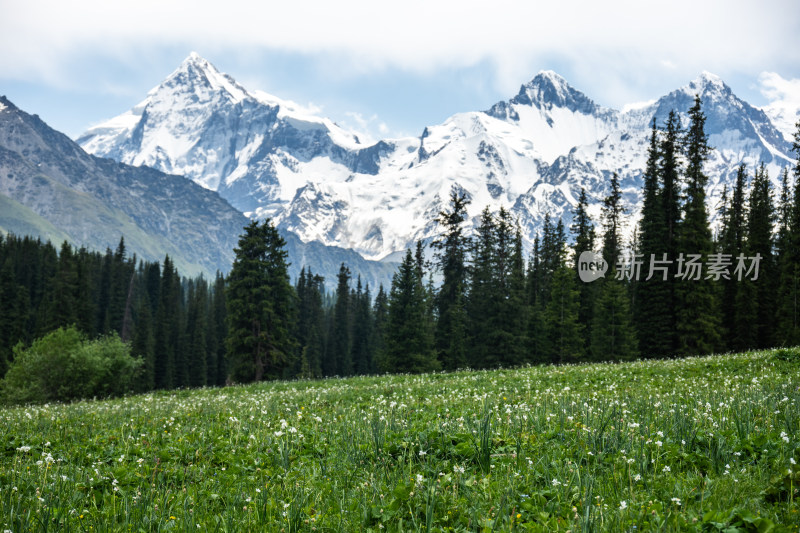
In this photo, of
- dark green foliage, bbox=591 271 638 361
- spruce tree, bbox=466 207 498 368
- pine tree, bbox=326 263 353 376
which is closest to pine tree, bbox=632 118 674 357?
dark green foliage, bbox=591 271 638 361

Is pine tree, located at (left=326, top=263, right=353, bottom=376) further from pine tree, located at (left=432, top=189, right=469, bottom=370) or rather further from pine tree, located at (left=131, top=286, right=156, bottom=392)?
pine tree, located at (left=432, top=189, right=469, bottom=370)

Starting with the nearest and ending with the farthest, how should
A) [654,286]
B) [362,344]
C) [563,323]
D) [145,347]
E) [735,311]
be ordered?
[654,286] → [735,311] → [563,323] → [145,347] → [362,344]

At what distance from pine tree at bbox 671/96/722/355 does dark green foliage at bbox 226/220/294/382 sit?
3675cm

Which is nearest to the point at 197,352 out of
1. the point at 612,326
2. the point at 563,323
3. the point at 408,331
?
the point at 408,331

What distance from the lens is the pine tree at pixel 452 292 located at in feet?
189

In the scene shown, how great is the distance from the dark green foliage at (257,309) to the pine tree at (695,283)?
121 ft

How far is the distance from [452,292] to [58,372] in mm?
41557

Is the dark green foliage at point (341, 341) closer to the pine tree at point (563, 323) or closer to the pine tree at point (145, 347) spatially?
the pine tree at point (145, 347)

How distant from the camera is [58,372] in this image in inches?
1774

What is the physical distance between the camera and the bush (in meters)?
43.8

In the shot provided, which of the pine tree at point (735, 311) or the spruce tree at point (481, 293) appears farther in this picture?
the spruce tree at point (481, 293)

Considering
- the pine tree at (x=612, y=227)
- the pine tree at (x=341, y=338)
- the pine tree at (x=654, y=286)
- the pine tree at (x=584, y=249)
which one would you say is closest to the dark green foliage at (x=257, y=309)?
the pine tree at (x=584, y=249)

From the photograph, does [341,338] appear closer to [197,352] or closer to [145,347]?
[197,352]

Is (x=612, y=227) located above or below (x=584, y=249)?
above
